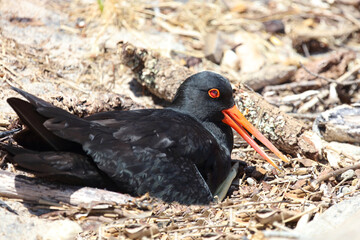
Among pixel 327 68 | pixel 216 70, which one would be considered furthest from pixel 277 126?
pixel 327 68

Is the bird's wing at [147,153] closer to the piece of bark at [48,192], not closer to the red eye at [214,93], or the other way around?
the piece of bark at [48,192]

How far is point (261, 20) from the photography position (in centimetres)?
868

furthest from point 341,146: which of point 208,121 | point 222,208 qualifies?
point 222,208

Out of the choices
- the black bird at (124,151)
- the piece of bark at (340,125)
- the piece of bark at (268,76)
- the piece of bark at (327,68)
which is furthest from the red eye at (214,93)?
the piece of bark at (327,68)

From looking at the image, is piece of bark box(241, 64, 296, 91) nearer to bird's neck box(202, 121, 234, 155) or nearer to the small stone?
bird's neck box(202, 121, 234, 155)

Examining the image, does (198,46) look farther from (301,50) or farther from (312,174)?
(312,174)

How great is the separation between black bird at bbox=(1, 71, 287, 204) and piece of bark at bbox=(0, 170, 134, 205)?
97mm

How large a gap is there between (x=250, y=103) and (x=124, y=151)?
196cm

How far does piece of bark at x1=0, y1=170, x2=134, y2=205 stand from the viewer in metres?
3.99

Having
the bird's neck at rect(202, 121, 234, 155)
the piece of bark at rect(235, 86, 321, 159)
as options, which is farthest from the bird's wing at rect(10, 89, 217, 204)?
the piece of bark at rect(235, 86, 321, 159)

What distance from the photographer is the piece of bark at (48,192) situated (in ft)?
13.1

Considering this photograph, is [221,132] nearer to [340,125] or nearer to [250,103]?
[250,103]

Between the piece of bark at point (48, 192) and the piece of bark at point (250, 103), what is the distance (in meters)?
2.05

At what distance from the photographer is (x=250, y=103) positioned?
564 cm
